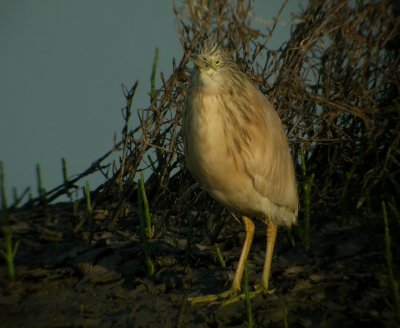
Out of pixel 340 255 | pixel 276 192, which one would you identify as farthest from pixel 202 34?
pixel 340 255

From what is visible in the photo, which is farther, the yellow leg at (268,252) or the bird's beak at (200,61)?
the yellow leg at (268,252)

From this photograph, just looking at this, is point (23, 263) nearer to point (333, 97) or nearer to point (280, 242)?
point (280, 242)

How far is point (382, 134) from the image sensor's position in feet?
17.2

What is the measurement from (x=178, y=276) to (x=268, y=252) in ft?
1.78

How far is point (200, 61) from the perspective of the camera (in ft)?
12.8

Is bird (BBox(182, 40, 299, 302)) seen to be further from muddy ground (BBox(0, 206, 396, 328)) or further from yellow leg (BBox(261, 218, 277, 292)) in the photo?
muddy ground (BBox(0, 206, 396, 328))

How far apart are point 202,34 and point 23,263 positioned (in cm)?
185

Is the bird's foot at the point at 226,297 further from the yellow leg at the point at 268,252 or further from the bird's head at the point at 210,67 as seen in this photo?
the bird's head at the point at 210,67

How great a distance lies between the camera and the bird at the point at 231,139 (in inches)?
158

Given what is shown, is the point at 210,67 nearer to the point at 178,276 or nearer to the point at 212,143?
the point at 212,143

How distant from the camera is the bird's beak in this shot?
3.89m

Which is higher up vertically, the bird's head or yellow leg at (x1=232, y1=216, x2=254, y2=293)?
the bird's head

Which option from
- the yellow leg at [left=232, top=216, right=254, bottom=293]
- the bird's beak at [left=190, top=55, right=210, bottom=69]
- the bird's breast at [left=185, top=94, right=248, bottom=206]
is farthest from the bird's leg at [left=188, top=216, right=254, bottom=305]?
the bird's beak at [left=190, top=55, right=210, bottom=69]

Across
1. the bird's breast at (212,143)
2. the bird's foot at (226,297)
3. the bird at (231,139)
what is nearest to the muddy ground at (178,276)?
the bird's foot at (226,297)
